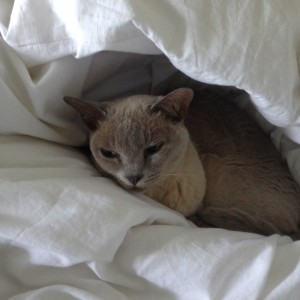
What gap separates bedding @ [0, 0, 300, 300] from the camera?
75 centimetres

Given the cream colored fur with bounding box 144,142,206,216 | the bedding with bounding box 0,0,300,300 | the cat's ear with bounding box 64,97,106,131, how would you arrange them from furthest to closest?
1. the cream colored fur with bounding box 144,142,206,216
2. the cat's ear with bounding box 64,97,106,131
3. the bedding with bounding box 0,0,300,300

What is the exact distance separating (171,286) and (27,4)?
0.61m

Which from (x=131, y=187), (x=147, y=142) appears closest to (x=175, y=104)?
(x=147, y=142)

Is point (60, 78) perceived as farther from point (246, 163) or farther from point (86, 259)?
point (246, 163)

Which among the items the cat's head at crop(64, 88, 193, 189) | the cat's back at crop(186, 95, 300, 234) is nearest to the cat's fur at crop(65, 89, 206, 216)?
the cat's head at crop(64, 88, 193, 189)

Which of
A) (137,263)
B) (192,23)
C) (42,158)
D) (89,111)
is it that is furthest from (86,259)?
(192,23)

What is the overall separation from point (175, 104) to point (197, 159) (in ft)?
0.68

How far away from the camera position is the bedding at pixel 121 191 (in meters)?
0.75

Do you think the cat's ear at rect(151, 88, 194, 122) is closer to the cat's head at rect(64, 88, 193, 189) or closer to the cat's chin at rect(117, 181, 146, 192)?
the cat's head at rect(64, 88, 193, 189)

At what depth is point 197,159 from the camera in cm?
110

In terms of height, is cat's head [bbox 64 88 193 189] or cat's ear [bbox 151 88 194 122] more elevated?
cat's ear [bbox 151 88 194 122]

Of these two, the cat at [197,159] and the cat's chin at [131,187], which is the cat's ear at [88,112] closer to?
the cat at [197,159]

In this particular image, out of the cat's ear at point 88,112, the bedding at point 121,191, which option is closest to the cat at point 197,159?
the cat's ear at point 88,112

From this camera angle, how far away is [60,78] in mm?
887
